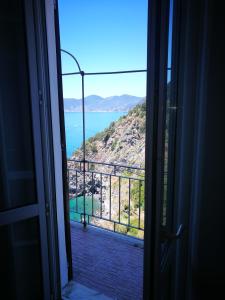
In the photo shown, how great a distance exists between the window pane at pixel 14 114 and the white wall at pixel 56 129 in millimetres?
224

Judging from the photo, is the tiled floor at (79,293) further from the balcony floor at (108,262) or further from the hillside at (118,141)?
the hillside at (118,141)

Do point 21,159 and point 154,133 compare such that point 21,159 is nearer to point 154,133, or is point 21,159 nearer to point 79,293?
point 154,133

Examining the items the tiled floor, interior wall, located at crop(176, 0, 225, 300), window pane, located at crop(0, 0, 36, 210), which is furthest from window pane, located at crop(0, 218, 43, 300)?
interior wall, located at crop(176, 0, 225, 300)

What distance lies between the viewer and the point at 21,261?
1.60m

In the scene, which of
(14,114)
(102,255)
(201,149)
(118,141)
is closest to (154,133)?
(201,149)

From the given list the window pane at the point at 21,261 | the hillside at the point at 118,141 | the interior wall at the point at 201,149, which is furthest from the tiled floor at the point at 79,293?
the hillside at the point at 118,141

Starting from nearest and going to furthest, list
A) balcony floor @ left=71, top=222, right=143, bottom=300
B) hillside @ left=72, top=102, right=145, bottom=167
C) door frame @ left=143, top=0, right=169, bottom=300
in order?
door frame @ left=143, top=0, right=169, bottom=300
balcony floor @ left=71, top=222, right=143, bottom=300
hillside @ left=72, top=102, right=145, bottom=167

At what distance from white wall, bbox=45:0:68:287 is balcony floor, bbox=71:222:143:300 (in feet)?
1.25

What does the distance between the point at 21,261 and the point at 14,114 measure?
101 cm

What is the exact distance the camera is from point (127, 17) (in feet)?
20.3

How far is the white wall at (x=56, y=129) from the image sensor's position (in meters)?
1.67

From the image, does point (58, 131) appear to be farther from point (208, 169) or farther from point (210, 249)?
point (210, 249)

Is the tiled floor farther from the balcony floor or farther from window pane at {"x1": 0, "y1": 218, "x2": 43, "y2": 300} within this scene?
window pane at {"x1": 0, "y1": 218, "x2": 43, "y2": 300}

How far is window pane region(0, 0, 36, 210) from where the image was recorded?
4.69ft
